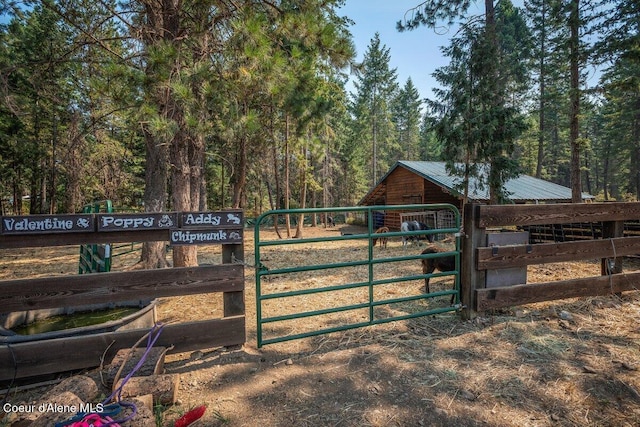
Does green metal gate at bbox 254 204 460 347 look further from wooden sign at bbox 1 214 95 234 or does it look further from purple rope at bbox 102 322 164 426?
wooden sign at bbox 1 214 95 234

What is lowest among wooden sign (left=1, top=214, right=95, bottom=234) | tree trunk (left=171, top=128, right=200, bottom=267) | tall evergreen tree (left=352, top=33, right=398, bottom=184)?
wooden sign (left=1, top=214, right=95, bottom=234)

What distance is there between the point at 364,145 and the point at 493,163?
85.4 ft

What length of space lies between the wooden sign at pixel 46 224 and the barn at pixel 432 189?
14394 millimetres

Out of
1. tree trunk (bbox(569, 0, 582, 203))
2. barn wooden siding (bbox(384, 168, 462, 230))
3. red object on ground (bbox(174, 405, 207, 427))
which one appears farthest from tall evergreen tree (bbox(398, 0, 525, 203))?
red object on ground (bbox(174, 405, 207, 427))

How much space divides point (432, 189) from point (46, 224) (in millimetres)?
17717

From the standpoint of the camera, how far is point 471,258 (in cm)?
396

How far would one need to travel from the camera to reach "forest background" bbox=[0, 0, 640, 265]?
4668 mm

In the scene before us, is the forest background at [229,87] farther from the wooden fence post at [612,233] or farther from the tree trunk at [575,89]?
the wooden fence post at [612,233]

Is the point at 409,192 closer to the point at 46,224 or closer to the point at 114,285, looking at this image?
the point at 114,285

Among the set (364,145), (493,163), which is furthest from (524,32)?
(493,163)

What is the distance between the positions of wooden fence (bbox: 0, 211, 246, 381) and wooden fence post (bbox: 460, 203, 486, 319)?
279 centimetres

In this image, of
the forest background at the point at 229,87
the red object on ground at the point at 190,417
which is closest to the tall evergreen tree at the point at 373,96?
the forest background at the point at 229,87

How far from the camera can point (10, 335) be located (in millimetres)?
2799

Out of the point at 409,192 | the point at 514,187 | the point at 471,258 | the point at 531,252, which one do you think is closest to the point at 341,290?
the point at 471,258
